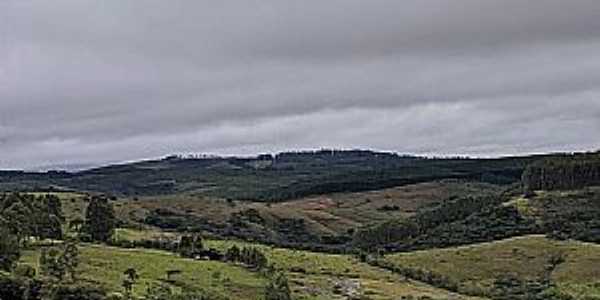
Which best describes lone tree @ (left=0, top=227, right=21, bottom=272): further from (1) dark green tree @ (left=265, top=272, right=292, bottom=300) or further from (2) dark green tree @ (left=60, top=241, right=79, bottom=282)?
(1) dark green tree @ (left=265, top=272, right=292, bottom=300)

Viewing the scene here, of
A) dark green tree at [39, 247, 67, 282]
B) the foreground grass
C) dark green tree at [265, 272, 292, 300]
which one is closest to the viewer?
dark green tree at [39, 247, 67, 282]

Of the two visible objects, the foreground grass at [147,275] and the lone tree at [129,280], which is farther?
the foreground grass at [147,275]

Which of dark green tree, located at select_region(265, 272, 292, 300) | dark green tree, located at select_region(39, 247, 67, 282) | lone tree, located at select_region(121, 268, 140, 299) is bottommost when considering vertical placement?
dark green tree, located at select_region(265, 272, 292, 300)

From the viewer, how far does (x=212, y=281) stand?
192 metres

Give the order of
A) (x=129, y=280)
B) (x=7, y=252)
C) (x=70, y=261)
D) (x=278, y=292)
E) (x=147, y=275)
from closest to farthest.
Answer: (x=7, y=252), (x=70, y=261), (x=129, y=280), (x=278, y=292), (x=147, y=275)

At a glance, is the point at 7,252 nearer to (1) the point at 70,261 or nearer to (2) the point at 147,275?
(1) the point at 70,261

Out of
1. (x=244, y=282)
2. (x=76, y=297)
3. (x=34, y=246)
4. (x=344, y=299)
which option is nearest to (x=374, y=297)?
(x=344, y=299)

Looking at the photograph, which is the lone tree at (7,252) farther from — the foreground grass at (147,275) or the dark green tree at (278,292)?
Result: the dark green tree at (278,292)

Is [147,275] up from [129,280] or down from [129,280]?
down

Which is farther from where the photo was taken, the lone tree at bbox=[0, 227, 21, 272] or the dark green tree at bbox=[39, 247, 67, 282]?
the dark green tree at bbox=[39, 247, 67, 282]

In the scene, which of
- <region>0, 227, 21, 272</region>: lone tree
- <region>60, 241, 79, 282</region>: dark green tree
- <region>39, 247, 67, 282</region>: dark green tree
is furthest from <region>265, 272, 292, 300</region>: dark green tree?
<region>0, 227, 21, 272</region>: lone tree

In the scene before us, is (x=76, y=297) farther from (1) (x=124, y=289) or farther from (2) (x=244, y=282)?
(2) (x=244, y=282)

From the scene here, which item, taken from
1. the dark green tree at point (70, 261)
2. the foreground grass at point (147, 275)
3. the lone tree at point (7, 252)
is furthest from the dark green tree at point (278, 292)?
the lone tree at point (7, 252)

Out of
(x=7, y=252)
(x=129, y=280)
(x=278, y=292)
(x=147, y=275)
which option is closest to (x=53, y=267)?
(x=7, y=252)
